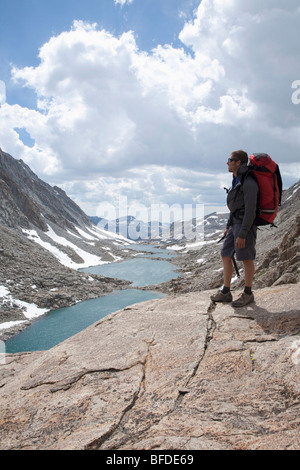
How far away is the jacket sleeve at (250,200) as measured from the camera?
22.3 feet

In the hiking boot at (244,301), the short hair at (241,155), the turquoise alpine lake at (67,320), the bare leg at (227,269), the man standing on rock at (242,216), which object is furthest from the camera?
the turquoise alpine lake at (67,320)

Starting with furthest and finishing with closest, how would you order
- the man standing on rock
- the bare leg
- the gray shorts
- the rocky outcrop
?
the bare leg, the gray shorts, the man standing on rock, the rocky outcrop

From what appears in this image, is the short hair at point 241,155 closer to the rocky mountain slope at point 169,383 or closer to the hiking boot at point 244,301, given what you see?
the hiking boot at point 244,301

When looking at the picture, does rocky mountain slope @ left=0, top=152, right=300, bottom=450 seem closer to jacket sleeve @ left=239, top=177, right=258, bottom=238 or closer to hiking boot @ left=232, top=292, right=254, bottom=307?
hiking boot @ left=232, top=292, right=254, bottom=307

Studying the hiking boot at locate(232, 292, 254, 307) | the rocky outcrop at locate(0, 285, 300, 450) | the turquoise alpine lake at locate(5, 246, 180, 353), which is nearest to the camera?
the rocky outcrop at locate(0, 285, 300, 450)

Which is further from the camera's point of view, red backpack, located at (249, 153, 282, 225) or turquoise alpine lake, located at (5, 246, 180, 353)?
turquoise alpine lake, located at (5, 246, 180, 353)

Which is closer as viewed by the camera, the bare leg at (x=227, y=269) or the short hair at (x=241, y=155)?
the short hair at (x=241, y=155)

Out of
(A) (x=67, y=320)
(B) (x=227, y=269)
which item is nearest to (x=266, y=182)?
(B) (x=227, y=269)

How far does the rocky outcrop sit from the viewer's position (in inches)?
149

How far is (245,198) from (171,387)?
4.50 metres

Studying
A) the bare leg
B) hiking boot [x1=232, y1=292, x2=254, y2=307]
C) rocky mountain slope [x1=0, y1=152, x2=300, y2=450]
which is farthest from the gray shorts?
rocky mountain slope [x1=0, y1=152, x2=300, y2=450]

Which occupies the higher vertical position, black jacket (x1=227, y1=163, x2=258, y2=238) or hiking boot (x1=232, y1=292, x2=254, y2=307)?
black jacket (x1=227, y1=163, x2=258, y2=238)

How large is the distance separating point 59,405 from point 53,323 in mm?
40206

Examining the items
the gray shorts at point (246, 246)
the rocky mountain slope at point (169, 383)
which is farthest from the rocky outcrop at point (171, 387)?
the gray shorts at point (246, 246)
